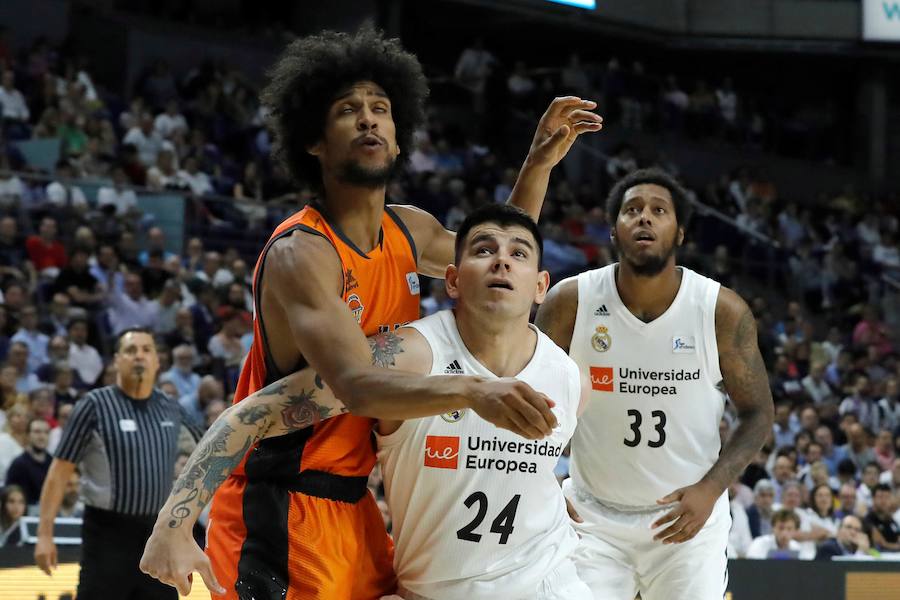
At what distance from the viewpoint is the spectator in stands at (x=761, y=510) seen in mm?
10812

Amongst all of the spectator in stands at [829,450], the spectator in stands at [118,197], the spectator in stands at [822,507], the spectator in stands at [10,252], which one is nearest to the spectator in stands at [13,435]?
the spectator in stands at [10,252]

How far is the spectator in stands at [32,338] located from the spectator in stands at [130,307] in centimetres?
80

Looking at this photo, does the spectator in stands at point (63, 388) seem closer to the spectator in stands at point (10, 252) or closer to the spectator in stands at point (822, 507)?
the spectator in stands at point (10, 252)

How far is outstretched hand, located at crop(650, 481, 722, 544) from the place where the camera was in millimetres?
4801

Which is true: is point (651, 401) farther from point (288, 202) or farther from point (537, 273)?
point (288, 202)

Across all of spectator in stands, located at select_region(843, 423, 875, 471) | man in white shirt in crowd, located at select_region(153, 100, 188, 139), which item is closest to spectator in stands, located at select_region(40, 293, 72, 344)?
man in white shirt in crowd, located at select_region(153, 100, 188, 139)

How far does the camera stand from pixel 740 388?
5238 millimetres

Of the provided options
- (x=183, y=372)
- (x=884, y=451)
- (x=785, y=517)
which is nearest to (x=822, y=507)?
(x=785, y=517)

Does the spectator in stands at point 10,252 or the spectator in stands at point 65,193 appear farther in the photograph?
the spectator in stands at point 65,193

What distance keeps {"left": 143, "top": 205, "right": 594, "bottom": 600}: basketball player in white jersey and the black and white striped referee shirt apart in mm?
3578

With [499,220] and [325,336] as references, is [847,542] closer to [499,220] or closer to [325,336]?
[499,220]

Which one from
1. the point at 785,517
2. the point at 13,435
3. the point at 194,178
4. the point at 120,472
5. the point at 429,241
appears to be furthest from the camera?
the point at 194,178

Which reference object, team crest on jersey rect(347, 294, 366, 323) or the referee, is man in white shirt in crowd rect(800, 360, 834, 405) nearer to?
the referee

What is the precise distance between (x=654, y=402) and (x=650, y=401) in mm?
17
